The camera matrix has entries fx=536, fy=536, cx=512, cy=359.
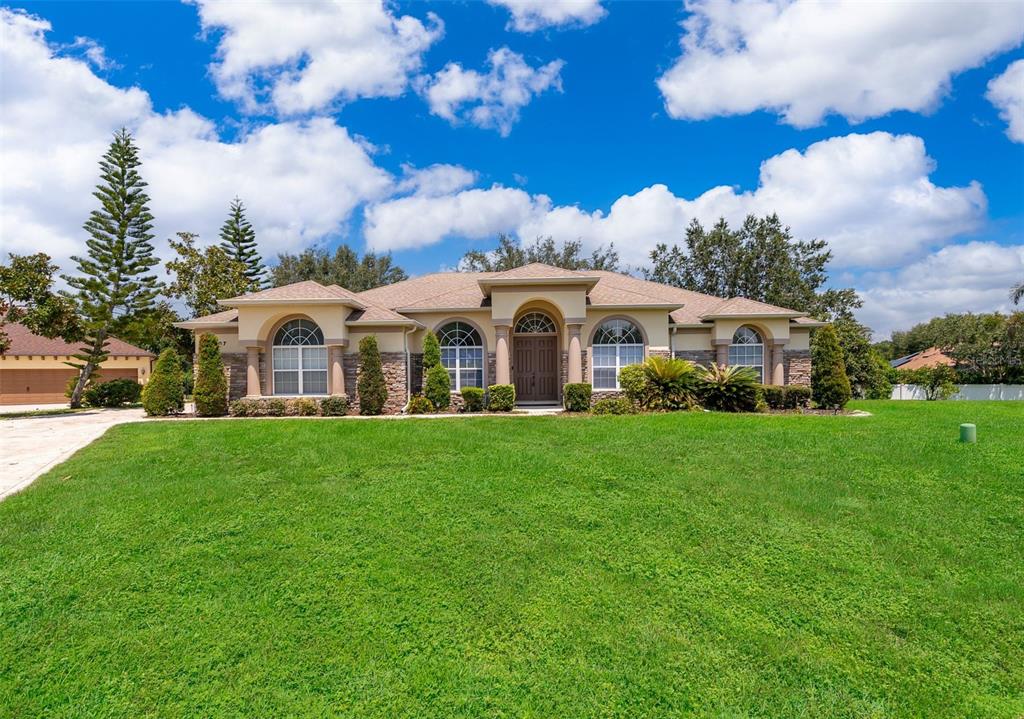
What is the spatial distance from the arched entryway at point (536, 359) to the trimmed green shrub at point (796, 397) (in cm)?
734

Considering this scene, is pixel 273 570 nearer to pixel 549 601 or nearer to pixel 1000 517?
pixel 549 601

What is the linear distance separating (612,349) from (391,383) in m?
7.26

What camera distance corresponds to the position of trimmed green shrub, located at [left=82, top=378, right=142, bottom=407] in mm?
23188

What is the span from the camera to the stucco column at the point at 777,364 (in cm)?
1864

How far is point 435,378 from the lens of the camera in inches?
648

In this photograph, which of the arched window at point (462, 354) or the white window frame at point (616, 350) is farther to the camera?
the arched window at point (462, 354)

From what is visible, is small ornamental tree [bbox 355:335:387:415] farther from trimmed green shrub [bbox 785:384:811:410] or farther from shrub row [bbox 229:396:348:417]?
trimmed green shrub [bbox 785:384:811:410]

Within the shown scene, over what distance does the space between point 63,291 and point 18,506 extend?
67.4 feet

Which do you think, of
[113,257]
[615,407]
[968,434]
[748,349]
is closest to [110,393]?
[113,257]

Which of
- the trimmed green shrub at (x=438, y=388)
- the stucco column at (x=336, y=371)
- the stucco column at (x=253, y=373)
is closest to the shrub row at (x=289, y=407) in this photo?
the stucco column at (x=253, y=373)

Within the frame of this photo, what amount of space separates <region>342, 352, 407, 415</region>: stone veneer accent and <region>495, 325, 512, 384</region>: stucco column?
9.69ft

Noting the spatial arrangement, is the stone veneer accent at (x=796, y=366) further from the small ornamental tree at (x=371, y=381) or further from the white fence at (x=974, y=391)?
the small ornamental tree at (x=371, y=381)

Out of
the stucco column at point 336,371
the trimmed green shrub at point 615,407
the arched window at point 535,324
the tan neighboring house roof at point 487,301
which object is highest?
the tan neighboring house roof at point 487,301

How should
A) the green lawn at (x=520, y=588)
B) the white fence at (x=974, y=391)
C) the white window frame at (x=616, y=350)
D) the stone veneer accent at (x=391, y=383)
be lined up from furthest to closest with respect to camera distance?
the white fence at (x=974, y=391), the white window frame at (x=616, y=350), the stone veneer accent at (x=391, y=383), the green lawn at (x=520, y=588)
